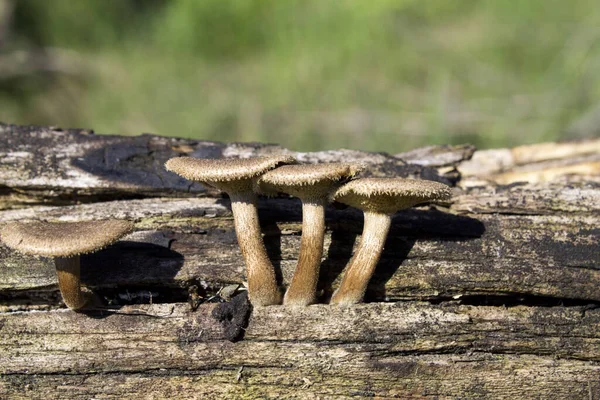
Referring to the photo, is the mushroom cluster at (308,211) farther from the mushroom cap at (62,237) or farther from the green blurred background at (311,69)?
the green blurred background at (311,69)

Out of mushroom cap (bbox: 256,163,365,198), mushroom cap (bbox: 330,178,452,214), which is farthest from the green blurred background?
mushroom cap (bbox: 256,163,365,198)

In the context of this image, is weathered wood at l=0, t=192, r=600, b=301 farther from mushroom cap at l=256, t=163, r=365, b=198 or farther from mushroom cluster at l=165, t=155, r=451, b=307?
mushroom cap at l=256, t=163, r=365, b=198

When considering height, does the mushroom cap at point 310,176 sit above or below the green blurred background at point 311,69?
below

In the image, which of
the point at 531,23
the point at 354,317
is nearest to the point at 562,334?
the point at 354,317

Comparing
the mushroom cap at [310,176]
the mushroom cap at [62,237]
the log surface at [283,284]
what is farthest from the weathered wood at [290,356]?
the mushroom cap at [310,176]

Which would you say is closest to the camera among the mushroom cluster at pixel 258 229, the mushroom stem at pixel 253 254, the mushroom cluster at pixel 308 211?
the mushroom cluster at pixel 258 229

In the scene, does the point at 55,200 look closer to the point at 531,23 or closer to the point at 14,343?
the point at 14,343

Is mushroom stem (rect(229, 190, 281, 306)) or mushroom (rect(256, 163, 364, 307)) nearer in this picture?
mushroom (rect(256, 163, 364, 307))
